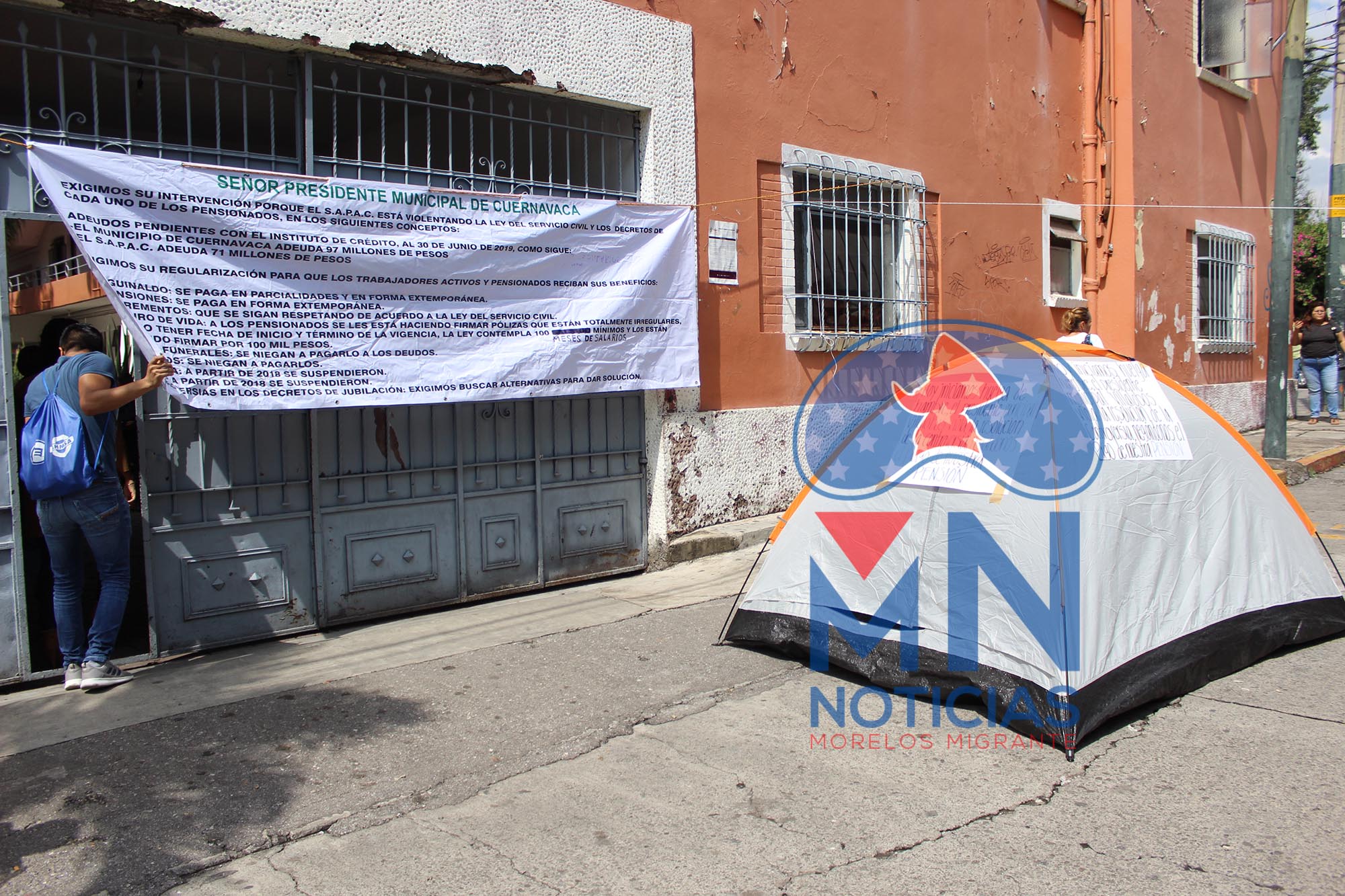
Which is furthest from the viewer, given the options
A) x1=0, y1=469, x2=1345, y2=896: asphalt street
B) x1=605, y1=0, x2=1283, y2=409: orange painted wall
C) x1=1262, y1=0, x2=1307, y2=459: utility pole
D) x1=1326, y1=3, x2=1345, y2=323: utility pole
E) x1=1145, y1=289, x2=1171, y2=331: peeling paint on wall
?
x1=1326, y1=3, x2=1345, y2=323: utility pole

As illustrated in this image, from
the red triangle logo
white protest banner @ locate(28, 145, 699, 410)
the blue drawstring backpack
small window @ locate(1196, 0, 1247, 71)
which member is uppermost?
small window @ locate(1196, 0, 1247, 71)

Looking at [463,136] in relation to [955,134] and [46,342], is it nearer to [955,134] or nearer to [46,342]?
[46,342]

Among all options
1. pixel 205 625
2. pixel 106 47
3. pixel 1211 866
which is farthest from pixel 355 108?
pixel 1211 866

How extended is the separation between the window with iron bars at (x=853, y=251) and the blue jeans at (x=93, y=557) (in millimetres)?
5276

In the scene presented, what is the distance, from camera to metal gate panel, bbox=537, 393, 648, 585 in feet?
22.3

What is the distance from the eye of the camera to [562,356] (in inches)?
252

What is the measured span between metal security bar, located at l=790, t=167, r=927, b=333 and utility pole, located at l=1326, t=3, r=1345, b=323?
7354 mm

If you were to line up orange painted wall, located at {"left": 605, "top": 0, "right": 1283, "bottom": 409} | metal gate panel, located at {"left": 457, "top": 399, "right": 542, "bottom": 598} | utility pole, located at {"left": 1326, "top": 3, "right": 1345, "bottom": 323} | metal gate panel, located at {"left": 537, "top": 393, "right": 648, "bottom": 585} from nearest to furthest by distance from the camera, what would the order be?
1. metal gate panel, located at {"left": 457, "top": 399, "right": 542, "bottom": 598}
2. metal gate panel, located at {"left": 537, "top": 393, "right": 648, "bottom": 585}
3. orange painted wall, located at {"left": 605, "top": 0, "right": 1283, "bottom": 409}
4. utility pole, located at {"left": 1326, "top": 3, "right": 1345, "bottom": 323}

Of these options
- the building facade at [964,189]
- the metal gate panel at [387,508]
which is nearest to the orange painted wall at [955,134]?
the building facade at [964,189]

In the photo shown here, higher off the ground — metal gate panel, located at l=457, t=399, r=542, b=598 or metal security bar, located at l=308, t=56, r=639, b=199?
metal security bar, located at l=308, t=56, r=639, b=199

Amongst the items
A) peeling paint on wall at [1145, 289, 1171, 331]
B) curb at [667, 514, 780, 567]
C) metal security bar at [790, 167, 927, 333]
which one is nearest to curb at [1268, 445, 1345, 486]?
peeling paint on wall at [1145, 289, 1171, 331]

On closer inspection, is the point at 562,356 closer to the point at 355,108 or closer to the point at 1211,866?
the point at 355,108

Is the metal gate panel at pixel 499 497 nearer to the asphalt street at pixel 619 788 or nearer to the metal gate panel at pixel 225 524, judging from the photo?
the metal gate panel at pixel 225 524

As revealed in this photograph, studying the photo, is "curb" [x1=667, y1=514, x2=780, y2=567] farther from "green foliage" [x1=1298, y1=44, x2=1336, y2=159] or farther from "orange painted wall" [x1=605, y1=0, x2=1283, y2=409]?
"green foliage" [x1=1298, y1=44, x2=1336, y2=159]
